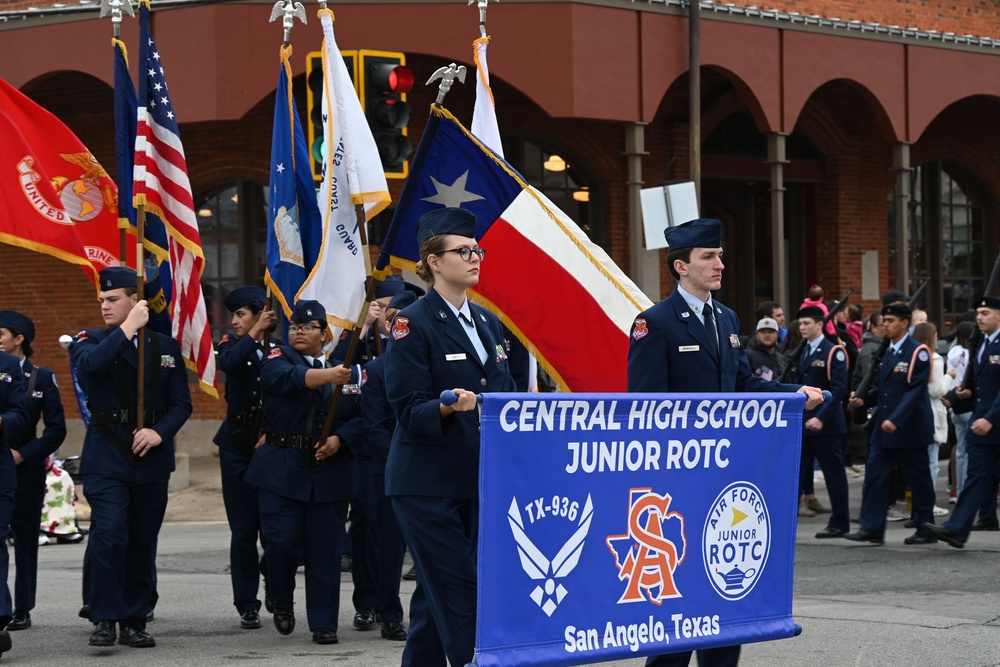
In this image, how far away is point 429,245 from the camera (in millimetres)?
6176

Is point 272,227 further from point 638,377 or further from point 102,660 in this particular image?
point 638,377

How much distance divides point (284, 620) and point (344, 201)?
2.45m

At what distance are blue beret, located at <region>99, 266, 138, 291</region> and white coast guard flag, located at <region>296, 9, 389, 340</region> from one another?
970mm

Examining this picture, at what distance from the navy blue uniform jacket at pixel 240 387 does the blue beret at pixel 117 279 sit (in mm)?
980

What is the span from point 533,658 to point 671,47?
1508 centimetres

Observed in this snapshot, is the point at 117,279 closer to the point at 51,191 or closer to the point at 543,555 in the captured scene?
the point at 51,191

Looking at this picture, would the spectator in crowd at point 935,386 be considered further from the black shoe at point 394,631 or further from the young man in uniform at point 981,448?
the black shoe at point 394,631

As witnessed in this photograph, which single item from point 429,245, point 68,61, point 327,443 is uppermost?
point 68,61

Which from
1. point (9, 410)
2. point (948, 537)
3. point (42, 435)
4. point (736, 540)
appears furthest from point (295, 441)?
point (948, 537)

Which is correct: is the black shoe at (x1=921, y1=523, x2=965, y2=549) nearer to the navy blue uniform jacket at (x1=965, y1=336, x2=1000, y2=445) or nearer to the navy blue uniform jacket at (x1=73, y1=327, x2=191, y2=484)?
the navy blue uniform jacket at (x1=965, y1=336, x2=1000, y2=445)

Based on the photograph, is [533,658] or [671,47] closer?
[533,658]

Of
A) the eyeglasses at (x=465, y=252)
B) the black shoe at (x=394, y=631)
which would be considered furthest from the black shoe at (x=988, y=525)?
the eyeglasses at (x=465, y=252)

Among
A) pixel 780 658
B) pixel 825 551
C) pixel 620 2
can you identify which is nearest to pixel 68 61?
pixel 620 2

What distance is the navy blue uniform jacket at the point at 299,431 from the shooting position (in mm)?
8586
